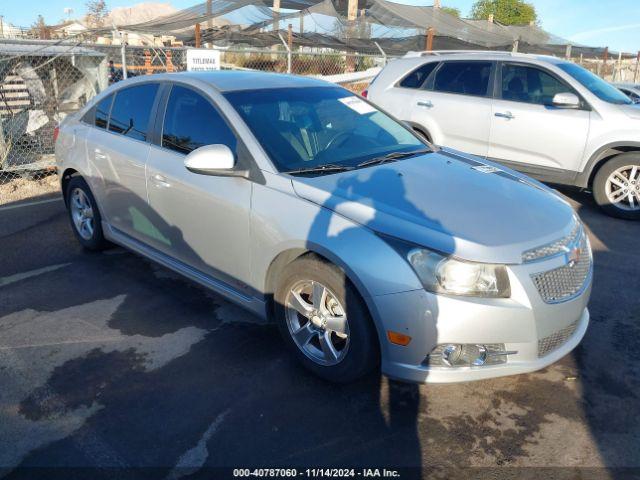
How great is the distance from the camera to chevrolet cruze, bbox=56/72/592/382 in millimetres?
2686

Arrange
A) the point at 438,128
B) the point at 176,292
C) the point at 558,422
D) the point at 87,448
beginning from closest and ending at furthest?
the point at 87,448 < the point at 558,422 < the point at 176,292 < the point at 438,128

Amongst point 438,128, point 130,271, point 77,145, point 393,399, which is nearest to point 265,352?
point 393,399

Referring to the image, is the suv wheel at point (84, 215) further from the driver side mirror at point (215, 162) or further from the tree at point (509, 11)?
the tree at point (509, 11)

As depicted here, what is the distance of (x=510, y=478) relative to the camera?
8.15ft

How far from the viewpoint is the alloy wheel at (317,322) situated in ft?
9.87

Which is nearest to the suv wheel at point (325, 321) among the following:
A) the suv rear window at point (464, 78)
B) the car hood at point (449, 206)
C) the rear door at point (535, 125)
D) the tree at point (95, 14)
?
the car hood at point (449, 206)

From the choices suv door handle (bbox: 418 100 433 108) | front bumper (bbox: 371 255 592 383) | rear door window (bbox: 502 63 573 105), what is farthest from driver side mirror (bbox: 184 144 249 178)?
rear door window (bbox: 502 63 573 105)

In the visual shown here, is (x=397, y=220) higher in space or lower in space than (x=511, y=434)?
higher

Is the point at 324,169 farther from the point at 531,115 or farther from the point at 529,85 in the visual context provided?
the point at 529,85

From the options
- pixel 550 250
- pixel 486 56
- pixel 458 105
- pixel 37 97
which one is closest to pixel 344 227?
pixel 550 250

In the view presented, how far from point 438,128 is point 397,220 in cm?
487

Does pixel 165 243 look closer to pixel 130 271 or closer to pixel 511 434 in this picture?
pixel 130 271

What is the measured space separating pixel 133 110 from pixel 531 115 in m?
4.66

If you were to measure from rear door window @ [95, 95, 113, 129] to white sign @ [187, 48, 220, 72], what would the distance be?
4.13m
